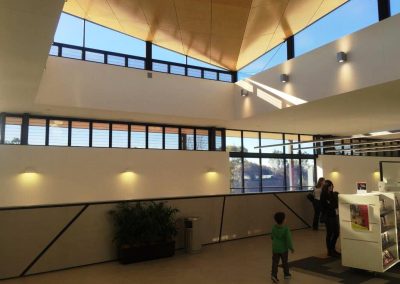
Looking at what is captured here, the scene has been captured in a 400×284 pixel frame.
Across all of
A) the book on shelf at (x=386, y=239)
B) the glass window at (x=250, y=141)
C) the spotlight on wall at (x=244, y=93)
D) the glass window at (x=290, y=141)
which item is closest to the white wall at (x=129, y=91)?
the spotlight on wall at (x=244, y=93)

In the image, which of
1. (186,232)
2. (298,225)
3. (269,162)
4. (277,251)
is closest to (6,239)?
(186,232)

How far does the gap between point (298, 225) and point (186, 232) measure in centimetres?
422

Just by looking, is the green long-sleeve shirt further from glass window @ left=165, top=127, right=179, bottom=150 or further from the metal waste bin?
glass window @ left=165, top=127, right=179, bottom=150

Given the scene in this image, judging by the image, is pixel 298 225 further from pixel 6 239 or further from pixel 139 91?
pixel 6 239

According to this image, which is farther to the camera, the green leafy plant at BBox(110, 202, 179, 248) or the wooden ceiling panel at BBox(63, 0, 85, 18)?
the wooden ceiling panel at BBox(63, 0, 85, 18)

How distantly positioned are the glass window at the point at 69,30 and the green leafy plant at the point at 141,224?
19.5 feet

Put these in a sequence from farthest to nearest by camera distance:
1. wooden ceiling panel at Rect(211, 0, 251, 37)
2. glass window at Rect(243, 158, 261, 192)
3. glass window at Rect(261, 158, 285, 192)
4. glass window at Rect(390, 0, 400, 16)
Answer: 1. glass window at Rect(261, 158, 285, 192)
2. glass window at Rect(243, 158, 261, 192)
3. wooden ceiling panel at Rect(211, 0, 251, 37)
4. glass window at Rect(390, 0, 400, 16)

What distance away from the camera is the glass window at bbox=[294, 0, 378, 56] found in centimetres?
769

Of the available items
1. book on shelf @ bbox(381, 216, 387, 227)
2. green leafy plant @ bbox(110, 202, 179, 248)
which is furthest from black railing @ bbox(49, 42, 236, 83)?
book on shelf @ bbox(381, 216, 387, 227)

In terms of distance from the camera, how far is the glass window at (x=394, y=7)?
6789 mm

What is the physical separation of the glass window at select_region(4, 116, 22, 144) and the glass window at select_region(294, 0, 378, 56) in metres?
8.83

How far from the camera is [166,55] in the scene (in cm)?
1165

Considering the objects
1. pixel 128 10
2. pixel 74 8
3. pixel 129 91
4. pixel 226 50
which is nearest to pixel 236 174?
pixel 226 50

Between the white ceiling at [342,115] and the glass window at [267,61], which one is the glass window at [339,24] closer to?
the glass window at [267,61]
